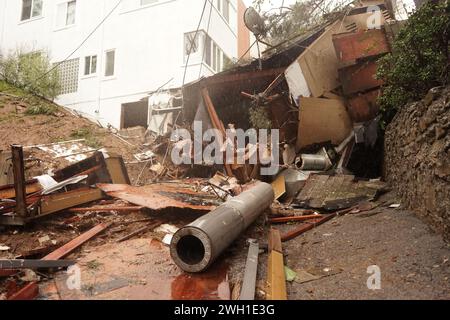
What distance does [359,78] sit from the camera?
8258 millimetres

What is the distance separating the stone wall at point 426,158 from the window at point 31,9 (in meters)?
19.4

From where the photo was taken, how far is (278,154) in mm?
8375

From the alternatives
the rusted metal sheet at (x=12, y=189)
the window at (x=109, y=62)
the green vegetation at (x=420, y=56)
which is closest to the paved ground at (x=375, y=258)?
the green vegetation at (x=420, y=56)

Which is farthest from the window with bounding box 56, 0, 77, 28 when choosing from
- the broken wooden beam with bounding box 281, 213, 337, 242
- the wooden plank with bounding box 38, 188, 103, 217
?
the broken wooden beam with bounding box 281, 213, 337, 242

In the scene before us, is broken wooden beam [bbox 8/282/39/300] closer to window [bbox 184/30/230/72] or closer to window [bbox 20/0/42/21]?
window [bbox 184/30/230/72]

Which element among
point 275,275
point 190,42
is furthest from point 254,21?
point 275,275

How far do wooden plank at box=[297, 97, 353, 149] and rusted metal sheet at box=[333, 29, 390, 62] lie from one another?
4.12ft

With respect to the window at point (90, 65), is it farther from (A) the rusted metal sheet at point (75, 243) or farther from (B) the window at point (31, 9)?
(A) the rusted metal sheet at point (75, 243)

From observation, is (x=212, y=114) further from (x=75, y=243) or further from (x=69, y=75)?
(x=69, y=75)

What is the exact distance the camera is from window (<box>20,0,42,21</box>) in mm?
17328

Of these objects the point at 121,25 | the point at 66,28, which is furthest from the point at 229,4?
the point at 66,28

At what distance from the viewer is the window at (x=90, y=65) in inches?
609

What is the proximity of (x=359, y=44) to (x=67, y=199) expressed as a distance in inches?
306

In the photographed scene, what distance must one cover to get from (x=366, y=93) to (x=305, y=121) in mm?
1785
